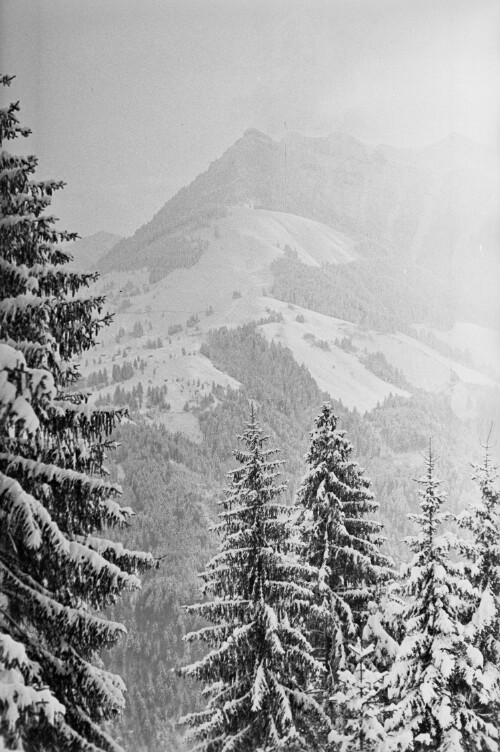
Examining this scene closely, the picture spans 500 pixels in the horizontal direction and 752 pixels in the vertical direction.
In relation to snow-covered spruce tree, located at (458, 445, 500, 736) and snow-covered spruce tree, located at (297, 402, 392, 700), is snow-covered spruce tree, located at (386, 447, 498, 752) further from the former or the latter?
snow-covered spruce tree, located at (297, 402, 392, 700)

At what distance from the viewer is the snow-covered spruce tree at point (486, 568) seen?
9.23 m

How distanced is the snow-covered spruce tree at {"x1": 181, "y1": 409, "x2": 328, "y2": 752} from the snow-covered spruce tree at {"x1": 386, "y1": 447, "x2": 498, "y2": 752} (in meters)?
1.41

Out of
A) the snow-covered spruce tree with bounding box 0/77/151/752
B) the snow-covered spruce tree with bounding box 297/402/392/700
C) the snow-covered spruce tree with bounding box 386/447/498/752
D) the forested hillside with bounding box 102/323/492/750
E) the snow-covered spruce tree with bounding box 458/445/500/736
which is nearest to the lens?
the snow-covered spruce tree with bounding box 0/77/151/752

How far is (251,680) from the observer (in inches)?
358

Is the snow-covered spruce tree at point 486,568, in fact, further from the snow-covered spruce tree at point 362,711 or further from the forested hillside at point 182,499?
the forested hillside at point 182,499

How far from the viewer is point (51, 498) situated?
496cm

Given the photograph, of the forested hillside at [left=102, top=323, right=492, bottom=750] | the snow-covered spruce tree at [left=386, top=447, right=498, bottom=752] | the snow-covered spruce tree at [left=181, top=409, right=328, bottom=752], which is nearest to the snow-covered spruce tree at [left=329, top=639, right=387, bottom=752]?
the snow-covered spruce tree at [left=386, top=447, right=498, bottom=752]

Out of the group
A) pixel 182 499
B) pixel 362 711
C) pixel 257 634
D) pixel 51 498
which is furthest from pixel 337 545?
pixel 182 499

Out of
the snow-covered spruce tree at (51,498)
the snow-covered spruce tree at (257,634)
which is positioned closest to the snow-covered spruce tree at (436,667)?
the snow-covered spruce tree at (257,634)

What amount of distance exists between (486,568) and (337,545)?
2.57 metres

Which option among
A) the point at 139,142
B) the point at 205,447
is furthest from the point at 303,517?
the point at 205,447

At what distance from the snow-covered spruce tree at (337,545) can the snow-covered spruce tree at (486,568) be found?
5.45 feet

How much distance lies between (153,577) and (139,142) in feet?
278

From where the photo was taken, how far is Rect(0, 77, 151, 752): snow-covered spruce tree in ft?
14.6
